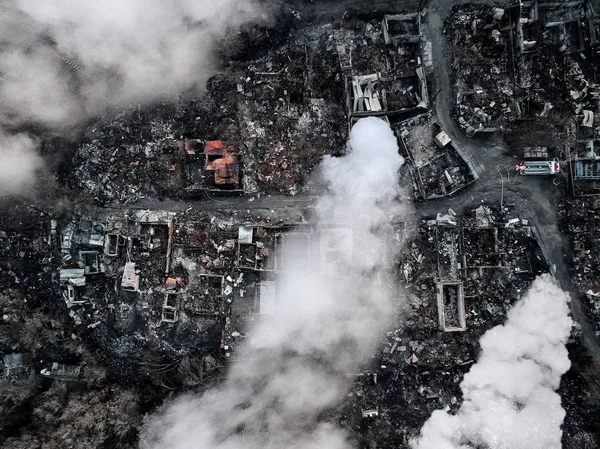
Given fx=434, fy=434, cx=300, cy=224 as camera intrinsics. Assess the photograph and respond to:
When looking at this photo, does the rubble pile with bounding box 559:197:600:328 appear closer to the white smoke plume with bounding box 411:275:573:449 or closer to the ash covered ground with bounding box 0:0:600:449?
the ash covered ground with bounding box 0:0:600:449

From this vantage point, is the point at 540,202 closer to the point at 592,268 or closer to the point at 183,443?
the point at 592,268

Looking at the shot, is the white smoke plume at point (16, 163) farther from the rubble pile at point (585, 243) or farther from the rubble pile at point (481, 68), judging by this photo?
the rubble pile at point (585, 243)

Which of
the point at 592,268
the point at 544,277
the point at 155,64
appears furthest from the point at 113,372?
the point at 592,268

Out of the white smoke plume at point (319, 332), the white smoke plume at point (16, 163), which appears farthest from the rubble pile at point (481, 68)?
the white smoke plume at point (16, 163)

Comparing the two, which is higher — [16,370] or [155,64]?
[155,64]

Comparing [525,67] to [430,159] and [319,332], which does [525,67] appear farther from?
[319,332]

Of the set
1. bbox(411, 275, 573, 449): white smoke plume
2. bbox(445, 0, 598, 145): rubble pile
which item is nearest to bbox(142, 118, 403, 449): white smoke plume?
bbox(445, 0, 598, 145): rubble pile

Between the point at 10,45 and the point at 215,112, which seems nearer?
the point at 10,45
